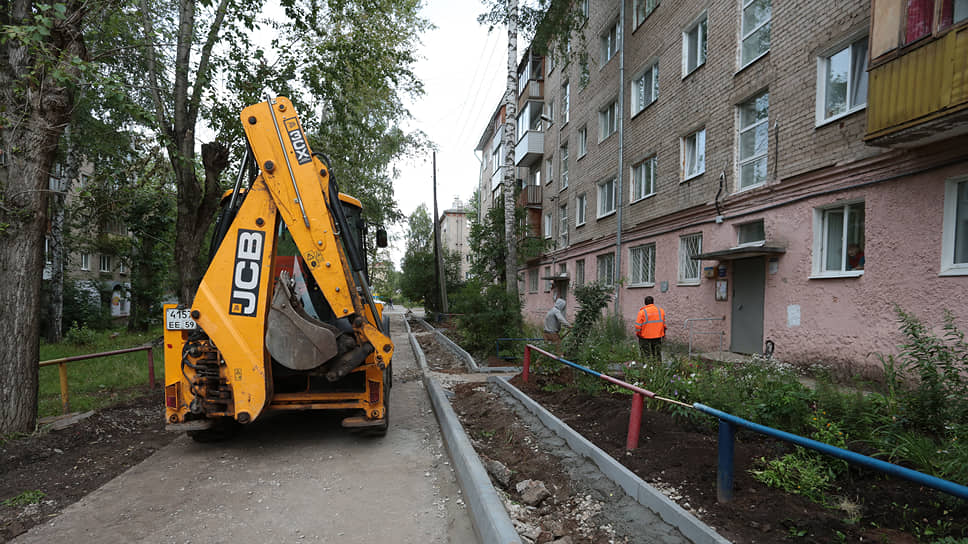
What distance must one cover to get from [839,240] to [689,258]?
410cm

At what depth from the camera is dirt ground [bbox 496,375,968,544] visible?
2707 millimetres

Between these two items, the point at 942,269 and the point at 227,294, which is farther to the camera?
the point at 942,269

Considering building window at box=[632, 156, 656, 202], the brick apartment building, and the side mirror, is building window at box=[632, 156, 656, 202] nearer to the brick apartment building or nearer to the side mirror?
the brick apartment building

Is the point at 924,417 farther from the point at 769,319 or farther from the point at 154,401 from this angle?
the point at 154,401

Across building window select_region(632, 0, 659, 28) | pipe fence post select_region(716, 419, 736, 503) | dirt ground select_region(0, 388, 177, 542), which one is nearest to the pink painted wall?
pipe fence post select_region(716, 419, 736, 503)

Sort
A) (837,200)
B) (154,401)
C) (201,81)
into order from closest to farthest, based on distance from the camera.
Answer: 1. (154,401)
2. (837,200)
3. (201,81)

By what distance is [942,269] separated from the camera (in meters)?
6.59

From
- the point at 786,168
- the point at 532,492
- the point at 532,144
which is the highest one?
the point at 532,144

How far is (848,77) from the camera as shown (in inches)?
324

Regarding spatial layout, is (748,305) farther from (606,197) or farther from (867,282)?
(606,197)

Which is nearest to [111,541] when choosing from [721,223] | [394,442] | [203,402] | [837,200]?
[203,402]

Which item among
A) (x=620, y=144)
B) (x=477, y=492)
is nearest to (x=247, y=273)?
(x=477, y=492)

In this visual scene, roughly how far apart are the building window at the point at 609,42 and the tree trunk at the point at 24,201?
16.1 m

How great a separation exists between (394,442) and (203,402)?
6.74 ft
